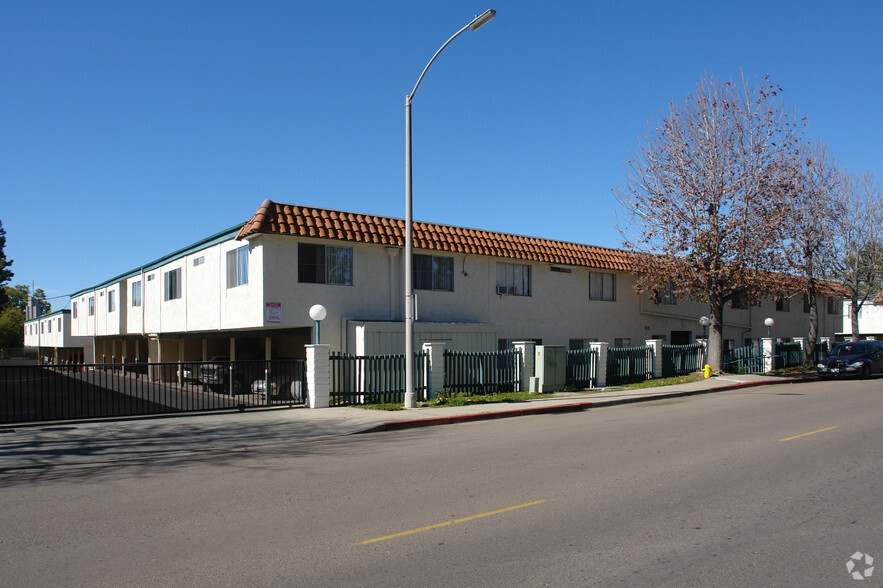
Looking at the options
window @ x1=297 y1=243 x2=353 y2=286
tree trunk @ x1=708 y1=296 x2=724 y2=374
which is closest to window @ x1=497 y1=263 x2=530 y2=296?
window @ x1=297 y1=243 x2=353 y2=286

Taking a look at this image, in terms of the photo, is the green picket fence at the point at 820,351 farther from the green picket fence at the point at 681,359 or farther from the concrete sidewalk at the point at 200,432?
the concrete sidewalk at the point at 200,432

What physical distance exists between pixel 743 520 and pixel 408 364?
420 inches

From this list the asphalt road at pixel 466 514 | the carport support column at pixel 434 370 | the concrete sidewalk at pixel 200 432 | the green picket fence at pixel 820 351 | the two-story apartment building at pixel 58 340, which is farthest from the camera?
the two-story apartment building at pixel 58 340

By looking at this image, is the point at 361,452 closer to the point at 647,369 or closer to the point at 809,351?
the point at 647,369

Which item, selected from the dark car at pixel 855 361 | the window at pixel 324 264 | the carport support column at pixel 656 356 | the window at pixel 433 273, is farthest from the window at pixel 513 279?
the dark car at pixel 855 361

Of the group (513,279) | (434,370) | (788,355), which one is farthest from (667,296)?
(434,370)

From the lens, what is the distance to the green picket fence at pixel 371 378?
16953mm

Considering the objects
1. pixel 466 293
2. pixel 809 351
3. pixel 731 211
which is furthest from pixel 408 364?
pixel 809 351

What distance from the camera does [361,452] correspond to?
1048 centimetres

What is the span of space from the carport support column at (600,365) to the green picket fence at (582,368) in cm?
5

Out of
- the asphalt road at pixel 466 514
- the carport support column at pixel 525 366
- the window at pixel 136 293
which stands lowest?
the asphalt road at pixel 466 514

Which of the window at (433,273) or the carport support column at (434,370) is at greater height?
the window at (433,273)

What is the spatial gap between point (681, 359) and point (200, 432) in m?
20.5

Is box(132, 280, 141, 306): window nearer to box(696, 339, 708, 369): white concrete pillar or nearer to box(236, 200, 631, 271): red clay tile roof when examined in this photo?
box(236, 200, 631, 271): red clay tile roof
